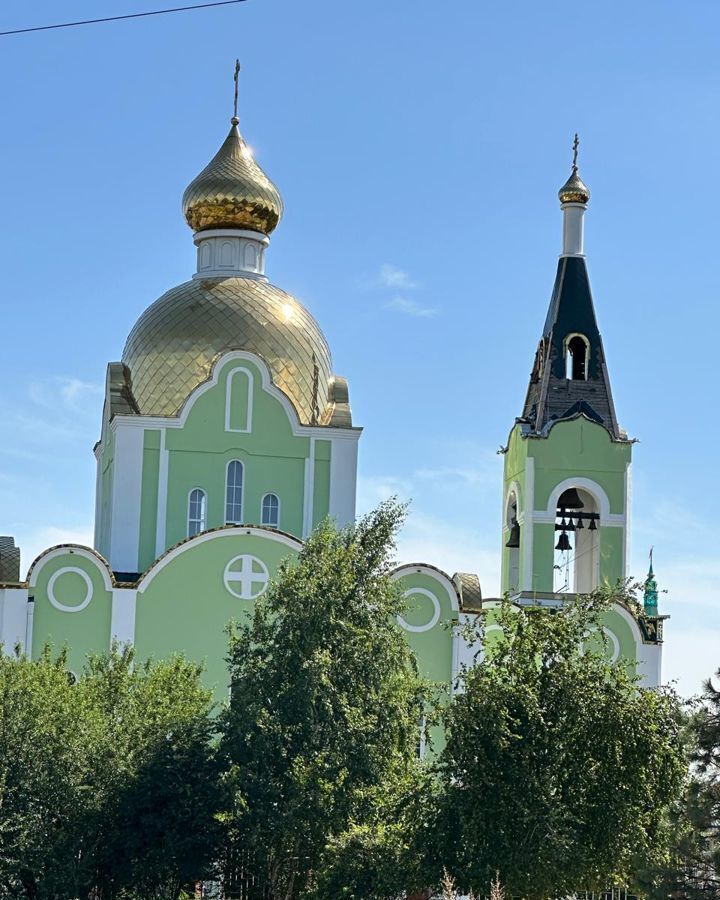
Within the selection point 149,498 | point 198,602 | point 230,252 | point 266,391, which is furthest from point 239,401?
point 198,602

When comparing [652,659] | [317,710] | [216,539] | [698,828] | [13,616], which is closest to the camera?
[698,828]

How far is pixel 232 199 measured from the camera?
35.6 metres

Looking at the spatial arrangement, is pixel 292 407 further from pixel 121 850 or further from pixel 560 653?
pixel 560 653

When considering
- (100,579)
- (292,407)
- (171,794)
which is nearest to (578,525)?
(292,407)

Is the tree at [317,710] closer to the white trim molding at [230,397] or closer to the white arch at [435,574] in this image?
the white arch at [435,574]

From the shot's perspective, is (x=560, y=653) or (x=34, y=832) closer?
(x=560, y=653)

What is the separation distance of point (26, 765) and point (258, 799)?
3023mm

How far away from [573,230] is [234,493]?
710 cm

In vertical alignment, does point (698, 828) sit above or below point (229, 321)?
below

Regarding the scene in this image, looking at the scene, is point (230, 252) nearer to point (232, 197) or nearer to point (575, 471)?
point (232, 197)

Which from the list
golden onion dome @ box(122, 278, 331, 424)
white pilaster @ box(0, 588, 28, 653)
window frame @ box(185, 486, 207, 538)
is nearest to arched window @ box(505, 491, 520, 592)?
golden onion dome @ box(122, 278, 331, 424)

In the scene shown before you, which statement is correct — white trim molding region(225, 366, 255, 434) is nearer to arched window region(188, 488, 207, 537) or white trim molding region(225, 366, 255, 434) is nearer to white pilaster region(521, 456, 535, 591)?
arched window region(188, 488, 207, 537)

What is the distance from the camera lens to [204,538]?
31078 millimetres

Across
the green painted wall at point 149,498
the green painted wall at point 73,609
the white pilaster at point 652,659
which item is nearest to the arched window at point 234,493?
the green painted wall at point 149,498
